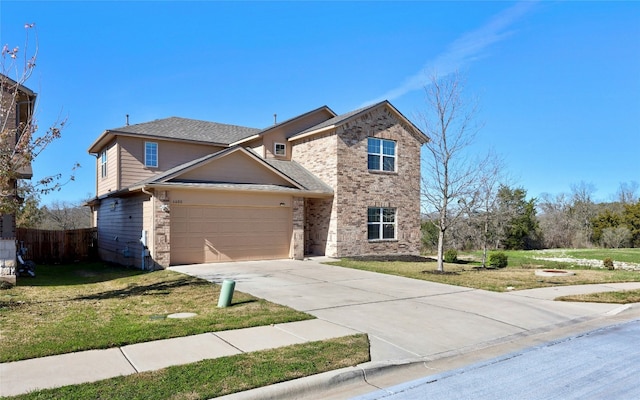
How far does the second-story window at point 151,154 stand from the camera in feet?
71.8

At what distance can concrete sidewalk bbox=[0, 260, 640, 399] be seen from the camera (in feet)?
16.4

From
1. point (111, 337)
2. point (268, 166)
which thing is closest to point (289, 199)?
point (268, 166)

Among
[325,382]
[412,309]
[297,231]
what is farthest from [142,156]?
[325,382]

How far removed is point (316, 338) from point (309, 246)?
1491 cm

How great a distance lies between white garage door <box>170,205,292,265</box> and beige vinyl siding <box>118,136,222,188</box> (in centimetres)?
675

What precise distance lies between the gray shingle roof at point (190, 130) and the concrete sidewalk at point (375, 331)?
12234 millimetres

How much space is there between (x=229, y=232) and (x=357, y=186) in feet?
21.4

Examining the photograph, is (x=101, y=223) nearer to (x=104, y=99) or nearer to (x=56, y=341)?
(x=104, y=99)

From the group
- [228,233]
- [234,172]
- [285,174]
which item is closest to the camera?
[228,233]

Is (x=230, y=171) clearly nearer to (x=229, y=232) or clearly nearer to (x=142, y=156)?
(x=229, y=232)

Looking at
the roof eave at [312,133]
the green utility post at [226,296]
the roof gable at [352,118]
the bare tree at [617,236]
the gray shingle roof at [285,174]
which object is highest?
the roof gable at [352,118]

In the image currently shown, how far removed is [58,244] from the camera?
21.3 m

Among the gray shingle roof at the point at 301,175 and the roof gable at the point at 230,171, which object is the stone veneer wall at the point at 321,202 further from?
the roof gable at the point at 230,171

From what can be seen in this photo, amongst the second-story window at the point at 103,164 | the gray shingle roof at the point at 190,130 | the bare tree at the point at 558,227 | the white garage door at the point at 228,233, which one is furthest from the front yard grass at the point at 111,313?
the bare tree at the point at 558,227
